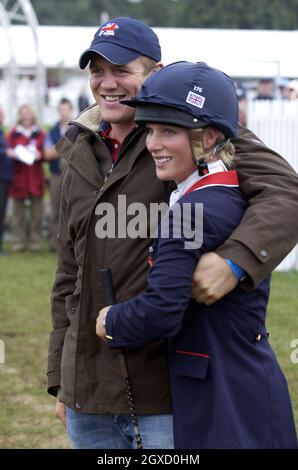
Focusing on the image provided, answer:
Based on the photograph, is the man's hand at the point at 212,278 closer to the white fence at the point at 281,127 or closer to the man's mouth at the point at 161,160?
the man's mouth at the point at 161,160

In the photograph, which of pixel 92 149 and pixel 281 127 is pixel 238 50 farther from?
pixel 92 149

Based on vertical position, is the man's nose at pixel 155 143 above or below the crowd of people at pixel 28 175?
above

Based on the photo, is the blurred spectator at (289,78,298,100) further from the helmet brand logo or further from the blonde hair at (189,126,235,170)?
the helmet brand logo

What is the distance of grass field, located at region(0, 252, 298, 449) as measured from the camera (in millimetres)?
5672

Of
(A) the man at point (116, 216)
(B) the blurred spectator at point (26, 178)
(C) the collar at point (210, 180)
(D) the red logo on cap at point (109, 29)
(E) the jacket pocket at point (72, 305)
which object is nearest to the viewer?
(C) the collar at point (210, 180)

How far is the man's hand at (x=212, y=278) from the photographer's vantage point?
2.38 metres

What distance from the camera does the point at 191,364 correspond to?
250 centimetres

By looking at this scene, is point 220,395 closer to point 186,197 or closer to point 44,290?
point 186,197

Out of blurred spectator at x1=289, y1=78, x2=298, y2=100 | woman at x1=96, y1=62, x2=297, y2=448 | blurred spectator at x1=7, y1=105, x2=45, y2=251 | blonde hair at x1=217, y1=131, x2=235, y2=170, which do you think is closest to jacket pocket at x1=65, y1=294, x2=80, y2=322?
woman at x1=96, y1=62, x2=297, y2=448

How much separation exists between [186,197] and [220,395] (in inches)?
22.9

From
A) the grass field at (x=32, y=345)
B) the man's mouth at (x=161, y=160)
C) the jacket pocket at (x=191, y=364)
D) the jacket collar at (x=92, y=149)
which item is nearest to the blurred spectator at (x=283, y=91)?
the grass field at (x=32, y=345)

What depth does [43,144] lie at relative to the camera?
13.0 metres

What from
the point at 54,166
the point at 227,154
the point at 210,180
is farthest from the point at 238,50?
the point at 210,180

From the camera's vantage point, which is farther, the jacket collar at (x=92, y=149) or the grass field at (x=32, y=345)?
the grass field at (x=32, y=345)
